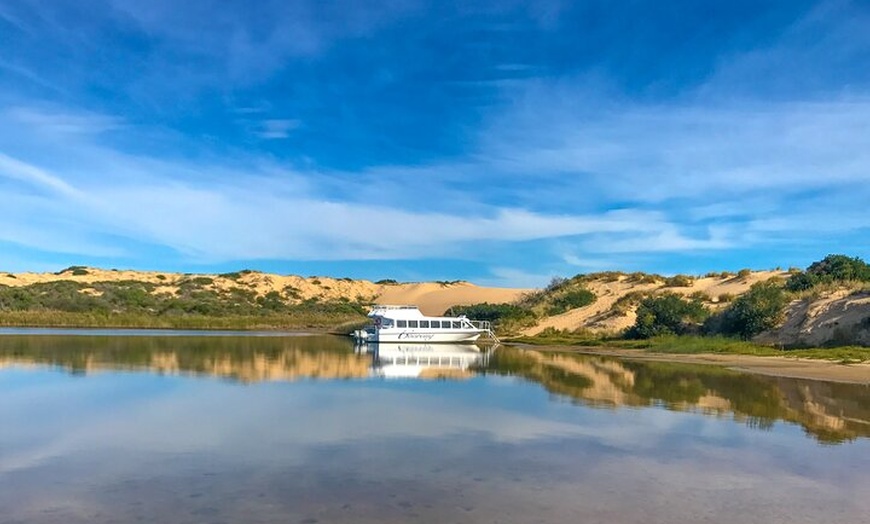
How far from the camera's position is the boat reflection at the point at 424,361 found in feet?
88.9

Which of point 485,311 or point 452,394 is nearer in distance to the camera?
point 452,394

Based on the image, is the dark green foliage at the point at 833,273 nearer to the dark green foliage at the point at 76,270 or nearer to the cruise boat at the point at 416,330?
the cruise boat at the point at 416,330

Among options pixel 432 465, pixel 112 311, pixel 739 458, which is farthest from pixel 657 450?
pixel 112 311

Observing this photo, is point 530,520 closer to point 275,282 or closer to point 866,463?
point 866,463

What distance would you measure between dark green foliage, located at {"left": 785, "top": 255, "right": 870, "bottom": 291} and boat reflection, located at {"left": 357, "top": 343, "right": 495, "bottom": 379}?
1789 cm

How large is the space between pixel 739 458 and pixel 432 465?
4.93 meters

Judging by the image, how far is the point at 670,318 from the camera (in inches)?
1641

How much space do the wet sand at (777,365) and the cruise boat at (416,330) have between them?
1419 centimetres

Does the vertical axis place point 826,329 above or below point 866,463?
above

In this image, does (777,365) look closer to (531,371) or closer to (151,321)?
(531,371)

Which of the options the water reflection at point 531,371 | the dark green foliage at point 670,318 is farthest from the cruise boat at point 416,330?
the dark green foliage at point 670,318

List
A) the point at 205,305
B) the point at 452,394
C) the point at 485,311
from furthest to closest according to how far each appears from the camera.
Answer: the point at 205,305
the point at 485,311
the point at 452,394

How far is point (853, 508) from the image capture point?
29.2 feet

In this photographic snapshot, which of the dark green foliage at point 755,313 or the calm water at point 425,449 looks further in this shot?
the dark green foliage at point 755,313
